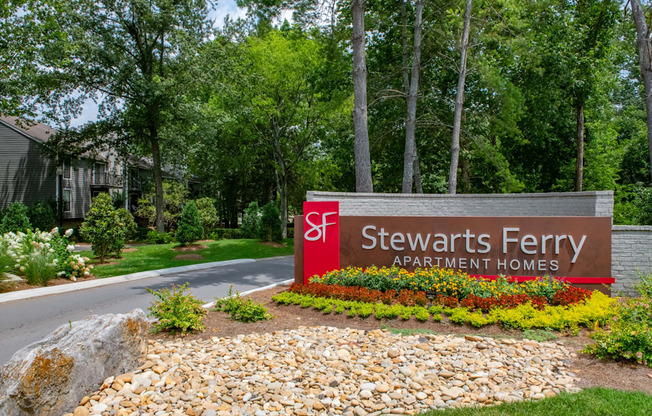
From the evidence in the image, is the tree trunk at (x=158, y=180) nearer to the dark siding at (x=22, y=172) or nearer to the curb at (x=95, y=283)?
the dark siding at (x=22, y=172)

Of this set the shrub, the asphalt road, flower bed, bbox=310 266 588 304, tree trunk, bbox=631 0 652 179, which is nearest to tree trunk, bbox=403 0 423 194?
the asphalt road

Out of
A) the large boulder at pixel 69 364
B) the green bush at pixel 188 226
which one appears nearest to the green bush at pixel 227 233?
the green bush at pixel 188 226

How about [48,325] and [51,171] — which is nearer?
[48,325]

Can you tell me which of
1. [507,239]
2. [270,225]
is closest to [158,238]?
[270,225]

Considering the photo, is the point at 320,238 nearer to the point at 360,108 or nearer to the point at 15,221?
the point at 360,108

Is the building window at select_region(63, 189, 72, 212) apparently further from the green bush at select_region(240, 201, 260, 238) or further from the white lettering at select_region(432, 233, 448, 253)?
the white lettering at select_region(432, 233, 448, 253)

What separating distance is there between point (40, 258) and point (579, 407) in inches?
444

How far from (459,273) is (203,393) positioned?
233 inches

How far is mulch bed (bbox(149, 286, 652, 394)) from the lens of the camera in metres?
4.93

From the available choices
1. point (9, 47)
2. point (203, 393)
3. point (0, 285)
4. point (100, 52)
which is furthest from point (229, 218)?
point (203, 393)

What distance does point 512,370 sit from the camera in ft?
17.0

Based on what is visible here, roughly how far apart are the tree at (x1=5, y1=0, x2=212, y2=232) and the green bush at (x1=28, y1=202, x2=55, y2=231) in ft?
13.1

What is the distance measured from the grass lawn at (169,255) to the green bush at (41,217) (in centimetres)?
1081

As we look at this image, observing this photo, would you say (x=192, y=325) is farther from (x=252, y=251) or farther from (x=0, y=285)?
(x=252, y=251)
